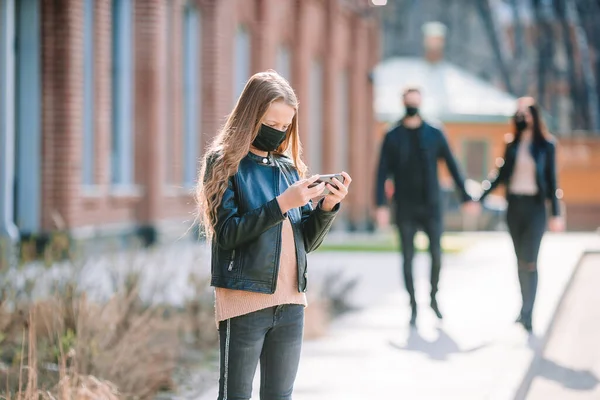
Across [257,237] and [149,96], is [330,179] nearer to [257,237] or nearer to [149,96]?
[257,237]

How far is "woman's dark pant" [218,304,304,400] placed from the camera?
15.1ft

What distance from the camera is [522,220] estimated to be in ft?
34.5

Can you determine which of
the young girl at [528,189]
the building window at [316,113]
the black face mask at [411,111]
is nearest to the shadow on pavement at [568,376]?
the young girl at [528,189]

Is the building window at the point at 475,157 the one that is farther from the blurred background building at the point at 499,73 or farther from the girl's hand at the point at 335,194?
the girl's hand at the point at 335,194

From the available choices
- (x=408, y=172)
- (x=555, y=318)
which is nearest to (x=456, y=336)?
(x=408, y=172)

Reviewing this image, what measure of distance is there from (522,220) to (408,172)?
1.09 meters

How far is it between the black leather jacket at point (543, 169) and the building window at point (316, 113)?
2136 centimetres

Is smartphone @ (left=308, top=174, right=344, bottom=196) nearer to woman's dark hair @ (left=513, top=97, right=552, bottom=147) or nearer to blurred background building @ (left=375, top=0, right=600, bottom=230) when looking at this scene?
woman's dark hair @ (left=513, top=97, right=552, bottom=147)

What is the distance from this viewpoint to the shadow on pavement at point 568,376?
27.9 feet

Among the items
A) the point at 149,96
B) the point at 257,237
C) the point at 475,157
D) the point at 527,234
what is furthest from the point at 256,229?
the point at 475,157

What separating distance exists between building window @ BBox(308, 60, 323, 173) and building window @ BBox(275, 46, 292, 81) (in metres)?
2.48

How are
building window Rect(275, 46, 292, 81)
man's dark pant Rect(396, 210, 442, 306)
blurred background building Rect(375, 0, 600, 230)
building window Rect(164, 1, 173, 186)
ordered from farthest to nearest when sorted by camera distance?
blurred background building Rect(375, 0, 600, 230) < building window Rect(275, 46, 292, 81) < building window Rect(164, 1, 173, 186) < man's dark pant Rect(396, 210, 442, 306)

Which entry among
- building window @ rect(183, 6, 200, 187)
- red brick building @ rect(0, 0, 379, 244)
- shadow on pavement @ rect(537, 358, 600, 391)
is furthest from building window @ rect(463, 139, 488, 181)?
shadow on pavement @ rect(537, 358, 600, 391)

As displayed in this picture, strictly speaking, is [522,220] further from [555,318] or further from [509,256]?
[509,256]
